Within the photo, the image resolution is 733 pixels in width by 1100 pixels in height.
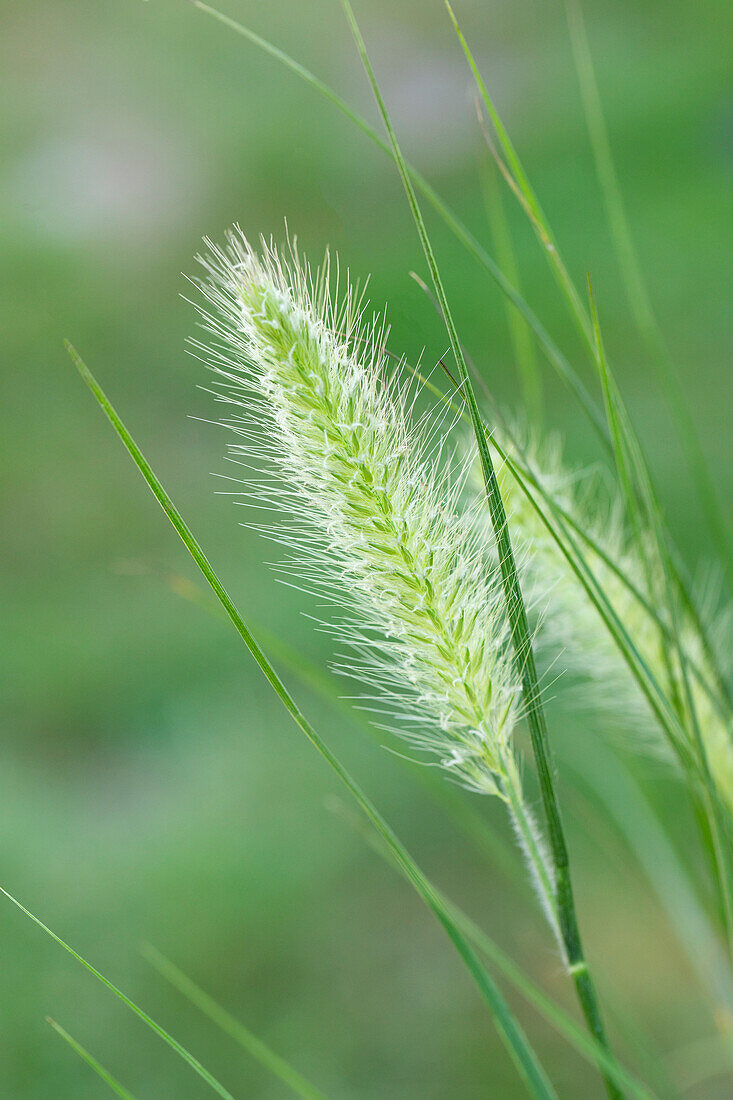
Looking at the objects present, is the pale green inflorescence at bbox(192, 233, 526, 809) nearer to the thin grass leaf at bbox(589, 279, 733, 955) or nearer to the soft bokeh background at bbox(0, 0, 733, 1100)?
the thin grass leaf at bbox(589, 279, 733, 955)

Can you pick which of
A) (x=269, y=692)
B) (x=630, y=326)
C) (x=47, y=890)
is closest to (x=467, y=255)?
(x=630, y=326)

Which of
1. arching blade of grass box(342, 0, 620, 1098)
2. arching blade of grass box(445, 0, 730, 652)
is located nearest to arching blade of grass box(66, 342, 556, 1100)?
arching blade of grass box(342, 0, 620, 1098)

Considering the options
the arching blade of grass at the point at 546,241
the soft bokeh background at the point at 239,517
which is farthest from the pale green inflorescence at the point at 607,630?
the soft bokeh background at the point at 239,517

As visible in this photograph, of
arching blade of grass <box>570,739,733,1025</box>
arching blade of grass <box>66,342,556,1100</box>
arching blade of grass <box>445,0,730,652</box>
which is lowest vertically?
arching blade of grass <box>570,739,733,1025</box>

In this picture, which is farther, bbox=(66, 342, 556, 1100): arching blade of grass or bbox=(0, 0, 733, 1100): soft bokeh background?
bbox=(0, 0, 733, 1100): soft bokeh background

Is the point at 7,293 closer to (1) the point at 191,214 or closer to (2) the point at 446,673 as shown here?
(1) the point at 191,214

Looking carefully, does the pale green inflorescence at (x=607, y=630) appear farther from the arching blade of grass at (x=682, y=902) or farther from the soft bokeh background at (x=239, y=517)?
the soft bokeh background at (x=239, y=517)

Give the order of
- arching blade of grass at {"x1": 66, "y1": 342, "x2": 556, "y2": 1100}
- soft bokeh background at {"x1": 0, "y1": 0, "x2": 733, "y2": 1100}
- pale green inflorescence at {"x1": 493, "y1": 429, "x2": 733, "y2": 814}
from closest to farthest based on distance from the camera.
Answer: arching blade of grass at {"x1": 66, "y1": 342, "x2": 556, "y2": 1100}, pale green inflorescence at {"x1": 493, "y1": 429, "x2": 733, "y2": 814}, soft bokeh background at {"x1": 0, "y1": 0, "x2": 733, "y2": 1100}
